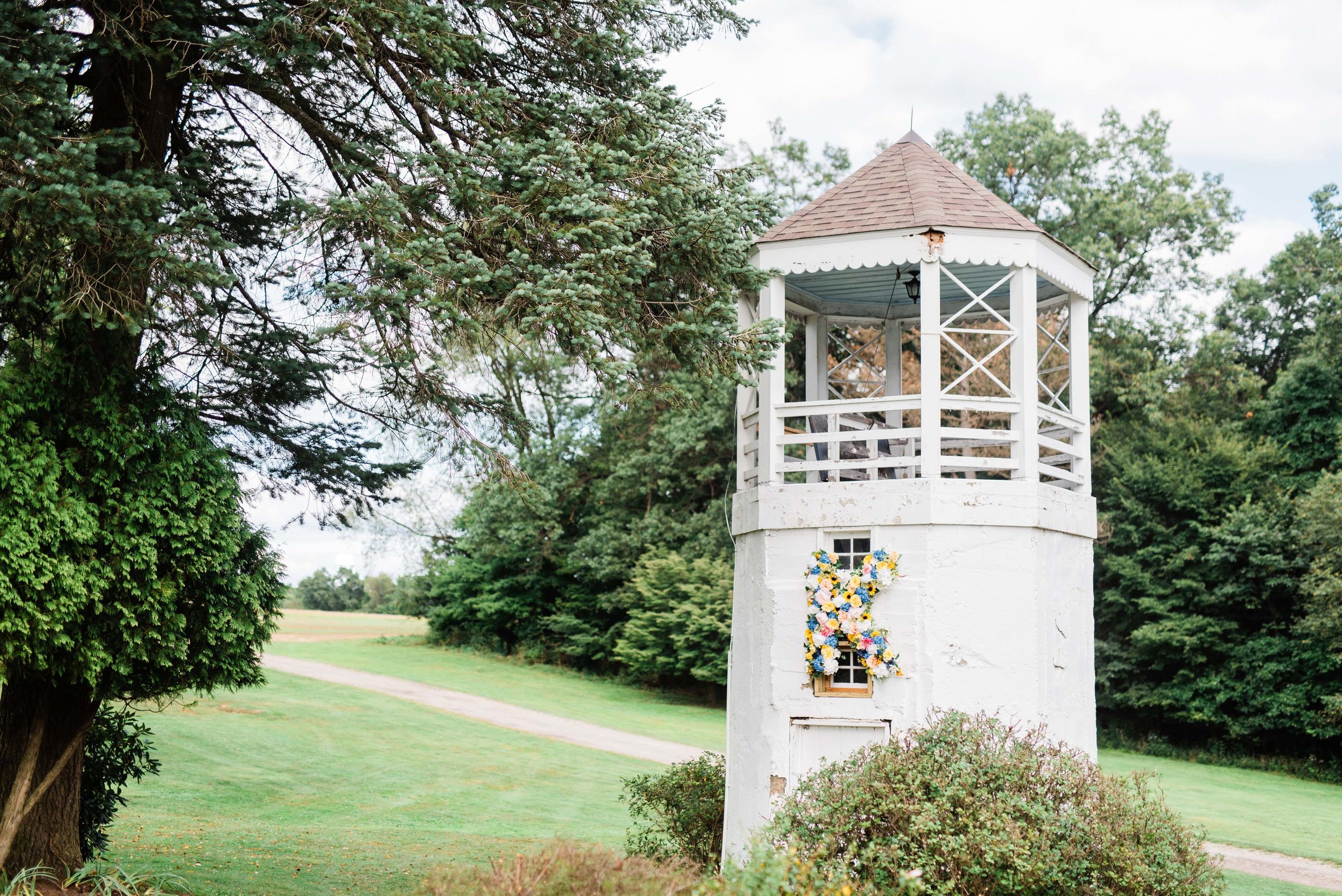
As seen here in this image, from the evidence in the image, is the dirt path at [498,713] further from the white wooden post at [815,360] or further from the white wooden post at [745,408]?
the white wooden post at [745,408]

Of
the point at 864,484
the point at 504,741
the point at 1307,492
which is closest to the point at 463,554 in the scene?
the point at 504,741

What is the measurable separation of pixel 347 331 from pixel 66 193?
207 cm

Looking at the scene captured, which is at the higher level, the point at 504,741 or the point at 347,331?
the point at 347,331

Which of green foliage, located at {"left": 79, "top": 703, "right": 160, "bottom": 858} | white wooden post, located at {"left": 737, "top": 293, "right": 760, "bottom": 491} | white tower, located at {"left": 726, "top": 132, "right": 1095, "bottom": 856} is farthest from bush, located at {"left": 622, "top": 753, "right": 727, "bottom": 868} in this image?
green foliage, located at {"left": 79, "top": 703, "right": 160, "bottom": 858}

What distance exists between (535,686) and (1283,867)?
20715 millimetres

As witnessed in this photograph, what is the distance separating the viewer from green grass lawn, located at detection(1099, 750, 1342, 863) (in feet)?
53.8

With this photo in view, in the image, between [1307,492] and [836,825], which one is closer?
[836,825]

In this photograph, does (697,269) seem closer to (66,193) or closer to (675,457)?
(66,193)

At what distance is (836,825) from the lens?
7973 millimetres

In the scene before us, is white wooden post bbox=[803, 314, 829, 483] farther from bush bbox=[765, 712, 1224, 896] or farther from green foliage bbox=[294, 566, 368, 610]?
green foliage bbox=[294, 566, 368, 610]

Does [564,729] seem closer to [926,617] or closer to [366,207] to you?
[926,617]

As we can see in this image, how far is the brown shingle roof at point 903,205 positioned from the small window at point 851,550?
263 cm

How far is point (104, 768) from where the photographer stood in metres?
10.0

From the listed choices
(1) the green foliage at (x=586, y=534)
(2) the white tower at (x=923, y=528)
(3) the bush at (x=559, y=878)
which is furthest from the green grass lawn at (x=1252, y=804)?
(3) the bush at (x=559, y=878)
